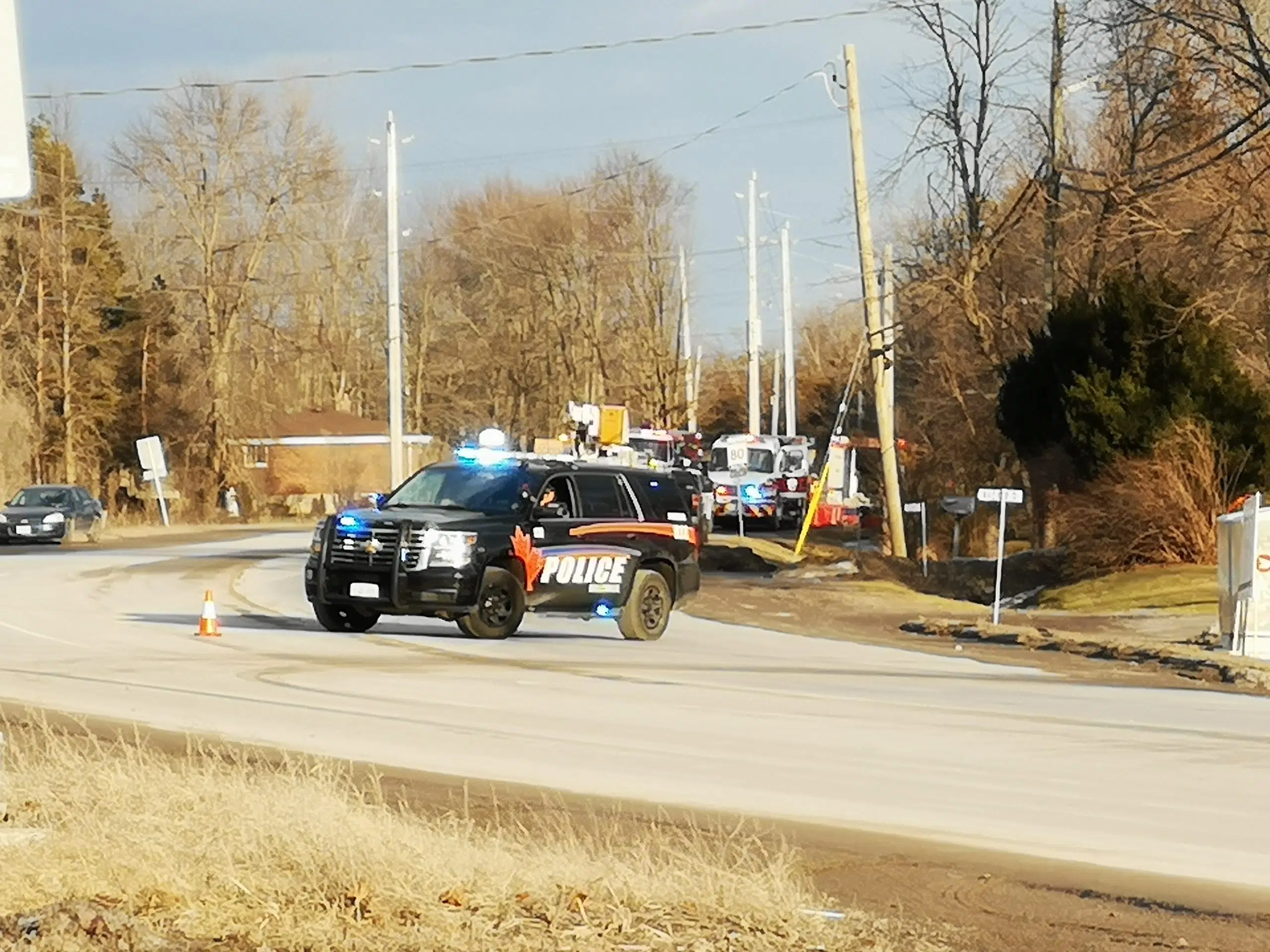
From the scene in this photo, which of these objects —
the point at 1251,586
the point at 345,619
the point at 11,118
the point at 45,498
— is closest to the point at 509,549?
the point at 345,619

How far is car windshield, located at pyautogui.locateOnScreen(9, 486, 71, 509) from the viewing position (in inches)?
1967

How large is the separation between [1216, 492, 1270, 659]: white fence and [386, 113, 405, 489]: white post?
32.1m

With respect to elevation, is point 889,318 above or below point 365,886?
above

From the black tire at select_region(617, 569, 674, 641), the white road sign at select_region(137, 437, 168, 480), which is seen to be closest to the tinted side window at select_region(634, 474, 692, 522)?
the black tire at select_region(617, 569, 674, 641)

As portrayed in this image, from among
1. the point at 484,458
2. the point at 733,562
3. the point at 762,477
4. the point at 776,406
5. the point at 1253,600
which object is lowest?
the point at 733,562

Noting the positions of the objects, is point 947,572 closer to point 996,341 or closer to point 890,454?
point 890,454

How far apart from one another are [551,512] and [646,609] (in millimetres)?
1534

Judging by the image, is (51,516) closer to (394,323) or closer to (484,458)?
(394,323)

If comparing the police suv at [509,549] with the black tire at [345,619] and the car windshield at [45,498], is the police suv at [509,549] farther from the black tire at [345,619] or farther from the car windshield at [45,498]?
the car windshield at [45,498]

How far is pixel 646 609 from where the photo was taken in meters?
23.4

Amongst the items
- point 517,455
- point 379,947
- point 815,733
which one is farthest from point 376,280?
point 379,947

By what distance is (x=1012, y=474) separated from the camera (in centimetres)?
4975

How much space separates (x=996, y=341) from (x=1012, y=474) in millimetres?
3219

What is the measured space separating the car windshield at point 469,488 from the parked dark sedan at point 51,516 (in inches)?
1062
